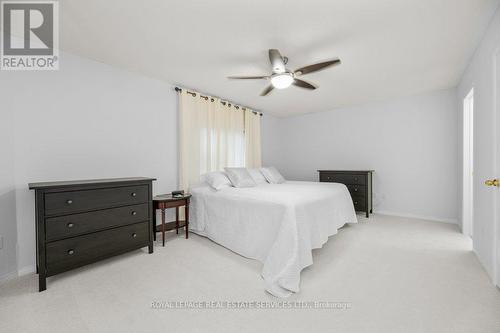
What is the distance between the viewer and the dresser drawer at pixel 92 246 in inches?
77.1

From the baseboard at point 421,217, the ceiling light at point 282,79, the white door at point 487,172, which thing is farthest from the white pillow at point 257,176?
the white door at point 487,172

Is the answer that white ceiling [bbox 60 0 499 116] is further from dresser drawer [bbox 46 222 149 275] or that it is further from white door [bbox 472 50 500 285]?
dresser drawer [bbox 46 222 149 275]

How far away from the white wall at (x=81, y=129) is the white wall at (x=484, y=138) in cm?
391

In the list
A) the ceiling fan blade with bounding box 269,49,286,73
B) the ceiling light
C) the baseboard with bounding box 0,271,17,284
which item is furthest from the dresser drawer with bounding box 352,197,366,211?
the baseboard with bounding box 0,271,17,284

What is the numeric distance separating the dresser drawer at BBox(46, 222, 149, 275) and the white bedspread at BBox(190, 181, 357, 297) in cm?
89

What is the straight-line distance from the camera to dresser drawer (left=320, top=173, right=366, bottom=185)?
429 cm

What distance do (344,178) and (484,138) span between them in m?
2.39

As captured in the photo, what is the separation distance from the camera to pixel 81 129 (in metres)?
2.62

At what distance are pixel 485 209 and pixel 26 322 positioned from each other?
4.11m

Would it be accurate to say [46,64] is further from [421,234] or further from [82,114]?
[421,234]

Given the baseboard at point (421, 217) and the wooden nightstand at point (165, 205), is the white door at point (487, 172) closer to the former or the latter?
the baseboard at point (421, 217)

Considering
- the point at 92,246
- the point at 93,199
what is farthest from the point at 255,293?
the point at 93,199

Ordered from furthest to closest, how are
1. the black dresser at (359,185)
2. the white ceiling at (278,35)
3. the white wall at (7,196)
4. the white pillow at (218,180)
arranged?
the black dresser at (359,185) < the white pillow at (218,180) < the white wall at (7,196) < the white ceiling at (278,35)

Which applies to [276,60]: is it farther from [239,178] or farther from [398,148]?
[398,148]
